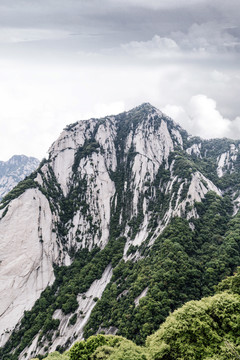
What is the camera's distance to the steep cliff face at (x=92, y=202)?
6600cm

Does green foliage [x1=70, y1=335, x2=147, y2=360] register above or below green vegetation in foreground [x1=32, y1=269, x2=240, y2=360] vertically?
below

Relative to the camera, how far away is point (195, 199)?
264 feet

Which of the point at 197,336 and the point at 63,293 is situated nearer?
the point at 197,336

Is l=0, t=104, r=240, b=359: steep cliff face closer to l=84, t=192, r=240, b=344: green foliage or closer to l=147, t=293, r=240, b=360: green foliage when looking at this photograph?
l=84, t=192, r=240, b=344: green foliage

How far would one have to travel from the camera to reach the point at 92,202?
100875mm

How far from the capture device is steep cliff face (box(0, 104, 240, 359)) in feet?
217

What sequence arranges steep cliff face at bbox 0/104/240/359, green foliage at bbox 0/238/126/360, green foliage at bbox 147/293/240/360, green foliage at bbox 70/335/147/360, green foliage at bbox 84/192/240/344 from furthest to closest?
steep cliff face at bbox 0/104/240/359 → green foliage at bbox 0/238/126/360 → green foliage at bbox 84/192/240/344 → green foliage at bbox 70/335/147/360 → green foliage at bbox 147/293/240/360

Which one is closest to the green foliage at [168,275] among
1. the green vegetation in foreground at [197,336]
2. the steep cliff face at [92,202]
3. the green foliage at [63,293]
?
the steep cliff face at [92,202]

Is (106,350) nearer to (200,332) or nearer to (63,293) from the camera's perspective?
(200,332)

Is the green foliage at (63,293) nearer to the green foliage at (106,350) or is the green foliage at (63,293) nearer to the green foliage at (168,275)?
the green foliage at (168,275)

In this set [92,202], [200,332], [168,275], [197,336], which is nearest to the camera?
[197,336]

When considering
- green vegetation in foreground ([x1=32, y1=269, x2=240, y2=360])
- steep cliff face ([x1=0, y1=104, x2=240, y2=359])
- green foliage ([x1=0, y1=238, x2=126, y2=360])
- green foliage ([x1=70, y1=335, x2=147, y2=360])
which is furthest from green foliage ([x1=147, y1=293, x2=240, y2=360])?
green foliage ([x1=0, y1=238, x2=126, y2=360])

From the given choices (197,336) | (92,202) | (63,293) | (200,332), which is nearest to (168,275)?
(200,332)

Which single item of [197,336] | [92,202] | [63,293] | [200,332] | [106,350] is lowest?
[63,293]
